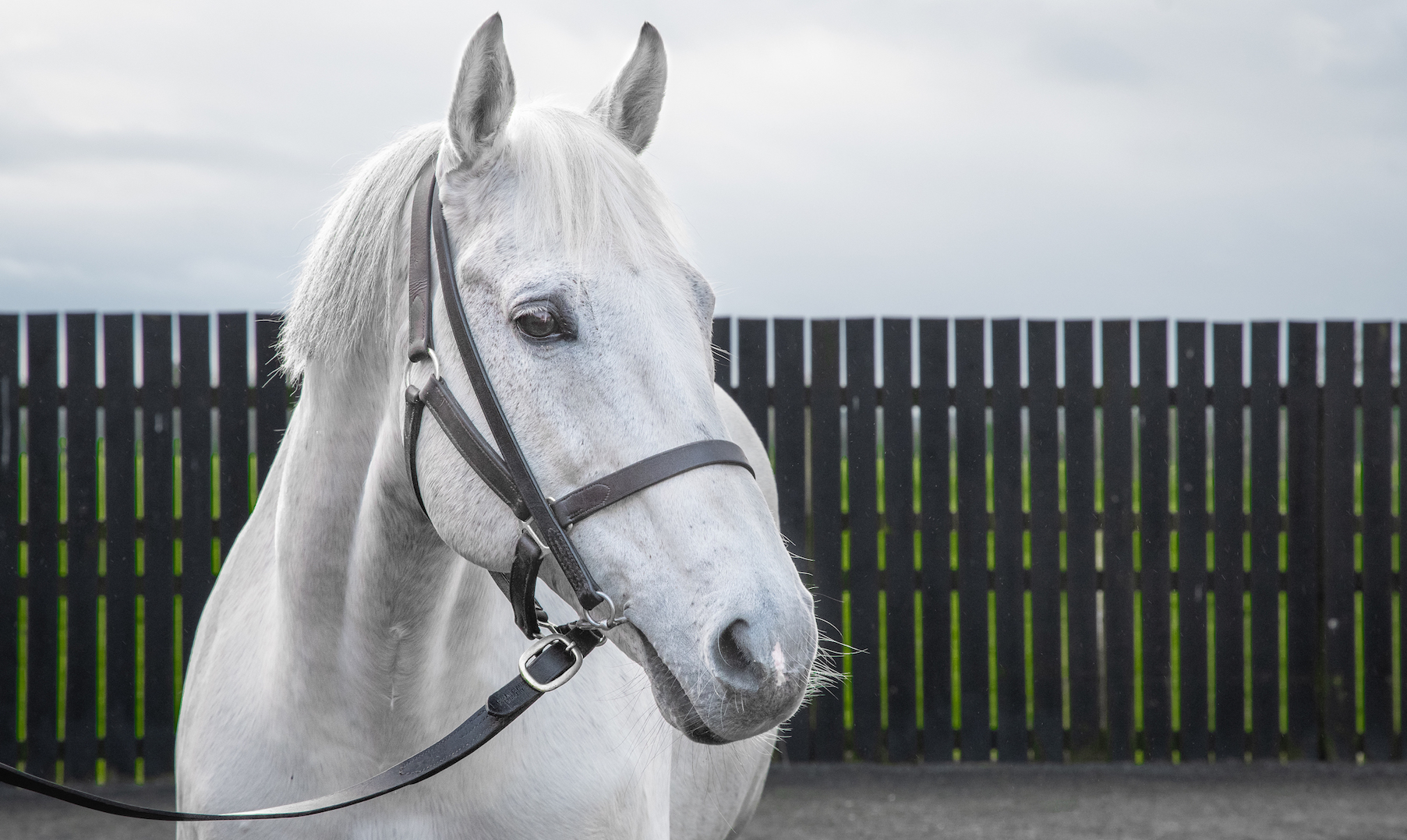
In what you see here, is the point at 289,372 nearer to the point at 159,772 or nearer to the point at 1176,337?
the point at 159,772

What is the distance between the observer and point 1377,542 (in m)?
5.82

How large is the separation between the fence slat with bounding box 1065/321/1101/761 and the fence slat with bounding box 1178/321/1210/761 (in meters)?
0.54

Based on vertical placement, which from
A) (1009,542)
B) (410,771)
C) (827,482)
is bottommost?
(1009,542)

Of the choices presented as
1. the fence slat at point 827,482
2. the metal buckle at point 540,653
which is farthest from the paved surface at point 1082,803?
the metal buckle at point 540,653

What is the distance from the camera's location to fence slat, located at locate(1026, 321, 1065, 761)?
5727mm

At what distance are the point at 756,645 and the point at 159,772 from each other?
5606mm

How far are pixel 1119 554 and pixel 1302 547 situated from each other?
1.11 m

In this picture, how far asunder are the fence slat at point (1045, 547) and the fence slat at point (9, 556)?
5815 millimetres

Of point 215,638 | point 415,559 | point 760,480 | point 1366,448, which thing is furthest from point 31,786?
point 1366,448

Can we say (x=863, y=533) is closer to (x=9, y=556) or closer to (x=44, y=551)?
(x=44, y=551)

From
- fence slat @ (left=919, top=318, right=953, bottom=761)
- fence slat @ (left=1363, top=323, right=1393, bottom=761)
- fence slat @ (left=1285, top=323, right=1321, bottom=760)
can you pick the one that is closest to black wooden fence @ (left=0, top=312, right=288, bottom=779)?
fence slat @ (left=919, top=318, right=953, bottom=761)

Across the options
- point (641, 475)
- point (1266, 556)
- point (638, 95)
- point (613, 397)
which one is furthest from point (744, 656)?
point (1266, 556)

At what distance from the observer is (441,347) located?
4.79 ft

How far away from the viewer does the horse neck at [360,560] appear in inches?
63.5
